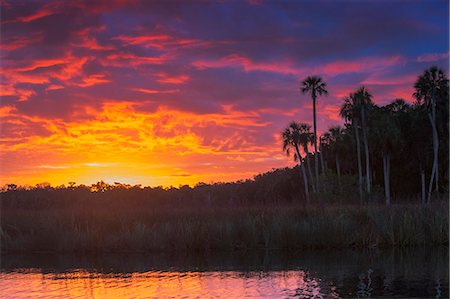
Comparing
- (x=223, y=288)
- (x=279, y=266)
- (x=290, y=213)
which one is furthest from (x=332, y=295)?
(x=290, y=213)

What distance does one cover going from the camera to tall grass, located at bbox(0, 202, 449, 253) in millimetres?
20156

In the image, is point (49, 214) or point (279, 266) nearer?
point (279, 266)

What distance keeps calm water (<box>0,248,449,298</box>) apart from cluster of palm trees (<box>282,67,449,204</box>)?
121ft

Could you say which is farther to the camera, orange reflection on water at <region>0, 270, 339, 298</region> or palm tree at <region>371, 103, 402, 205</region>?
palm tree at <region>371, 103, 402, 205</region>

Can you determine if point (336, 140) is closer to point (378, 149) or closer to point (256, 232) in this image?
point (378, 149)

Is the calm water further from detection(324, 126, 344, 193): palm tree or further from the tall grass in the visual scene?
detection(324, 126, 344, 193): palm tree

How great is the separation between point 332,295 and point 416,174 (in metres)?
55.5

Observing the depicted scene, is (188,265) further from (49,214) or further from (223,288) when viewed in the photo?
(49,214)

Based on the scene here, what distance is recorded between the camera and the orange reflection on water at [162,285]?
→ 38.5 feet

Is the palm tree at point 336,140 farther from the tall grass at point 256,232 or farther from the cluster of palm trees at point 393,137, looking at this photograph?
the tall grass at point 256,232

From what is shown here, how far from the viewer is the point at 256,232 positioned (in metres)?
20.4

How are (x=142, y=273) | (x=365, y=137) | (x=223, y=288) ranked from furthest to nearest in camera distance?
(x=365, y=137) → (x=142, y=273) → (x=223, y=288)

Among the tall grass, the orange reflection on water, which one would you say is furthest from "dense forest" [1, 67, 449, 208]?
the orange reflection on water

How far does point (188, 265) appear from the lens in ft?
53.8
